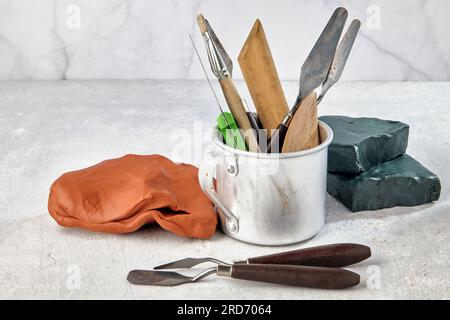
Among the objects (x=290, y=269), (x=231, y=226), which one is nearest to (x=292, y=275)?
(x=290, y=269)

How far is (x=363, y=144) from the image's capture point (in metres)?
0.77

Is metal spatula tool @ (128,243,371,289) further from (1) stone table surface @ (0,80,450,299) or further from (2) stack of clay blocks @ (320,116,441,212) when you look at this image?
(2) stack of clay blocks @ (320,116,441,212)

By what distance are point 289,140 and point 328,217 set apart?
0.39ft

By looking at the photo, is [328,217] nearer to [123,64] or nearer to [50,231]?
[50,231]

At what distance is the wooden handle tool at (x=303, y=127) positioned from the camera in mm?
679

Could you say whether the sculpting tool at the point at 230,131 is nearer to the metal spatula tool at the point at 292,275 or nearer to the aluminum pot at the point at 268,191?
the aluminum pot at the point at 268,191

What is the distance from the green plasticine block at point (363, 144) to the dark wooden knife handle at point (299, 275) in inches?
6.5

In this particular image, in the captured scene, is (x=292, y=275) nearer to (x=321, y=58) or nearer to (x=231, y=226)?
(x=231, y=226)

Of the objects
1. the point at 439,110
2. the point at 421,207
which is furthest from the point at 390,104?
the point at 421,207

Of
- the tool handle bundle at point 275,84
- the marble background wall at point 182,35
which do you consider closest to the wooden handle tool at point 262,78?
the tool handle bundle at point 275,84

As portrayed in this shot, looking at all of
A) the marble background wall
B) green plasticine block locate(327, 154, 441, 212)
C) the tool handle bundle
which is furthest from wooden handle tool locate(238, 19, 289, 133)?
the marble background wall

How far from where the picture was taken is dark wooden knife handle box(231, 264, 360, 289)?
0.62m

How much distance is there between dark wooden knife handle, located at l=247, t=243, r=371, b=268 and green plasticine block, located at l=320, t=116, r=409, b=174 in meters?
0.12

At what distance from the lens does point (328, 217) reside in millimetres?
768
